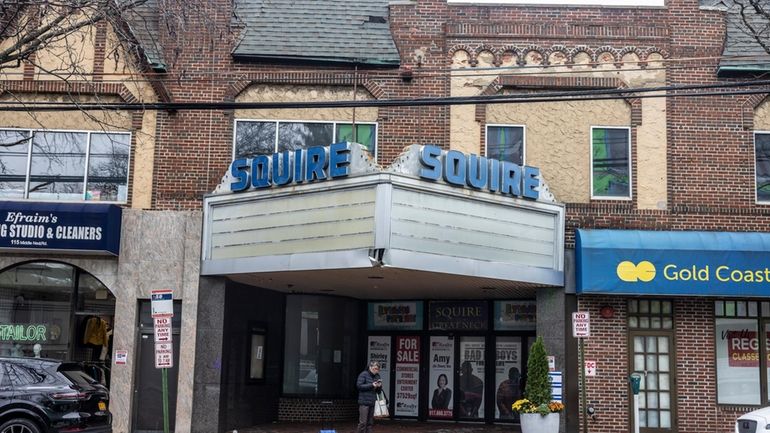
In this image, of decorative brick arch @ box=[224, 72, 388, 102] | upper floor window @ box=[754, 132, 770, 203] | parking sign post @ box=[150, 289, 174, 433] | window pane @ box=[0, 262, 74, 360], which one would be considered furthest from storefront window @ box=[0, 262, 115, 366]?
upper floor window @ box=[754, 132, 770, 203]

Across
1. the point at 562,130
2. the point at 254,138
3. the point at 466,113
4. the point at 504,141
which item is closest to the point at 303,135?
the point at 254,138

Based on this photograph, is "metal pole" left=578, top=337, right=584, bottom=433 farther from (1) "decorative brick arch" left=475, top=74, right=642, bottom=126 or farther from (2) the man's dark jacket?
(1) "decorative brick arch" left=475, top=74, right=642, bottom=126

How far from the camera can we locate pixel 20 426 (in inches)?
575

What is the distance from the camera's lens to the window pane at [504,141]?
2086 centimetres

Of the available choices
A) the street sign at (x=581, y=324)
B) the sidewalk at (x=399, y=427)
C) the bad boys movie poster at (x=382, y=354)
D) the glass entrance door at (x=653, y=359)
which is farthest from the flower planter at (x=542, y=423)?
the bad boys movie poster at (x=382, y=354)

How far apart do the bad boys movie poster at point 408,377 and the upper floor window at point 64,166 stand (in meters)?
8.19

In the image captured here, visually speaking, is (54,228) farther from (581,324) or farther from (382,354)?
(581,324)

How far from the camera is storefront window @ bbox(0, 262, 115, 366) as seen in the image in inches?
797

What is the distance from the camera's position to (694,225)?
66.6ft

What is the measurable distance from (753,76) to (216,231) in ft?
40.9

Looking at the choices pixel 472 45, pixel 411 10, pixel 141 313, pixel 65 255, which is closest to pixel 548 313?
pixel 472 45

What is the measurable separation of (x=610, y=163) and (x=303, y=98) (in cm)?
721

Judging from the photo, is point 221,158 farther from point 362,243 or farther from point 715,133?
point 715,133

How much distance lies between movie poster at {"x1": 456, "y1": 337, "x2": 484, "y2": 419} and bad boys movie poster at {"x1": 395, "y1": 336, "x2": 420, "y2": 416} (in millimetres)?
1183
